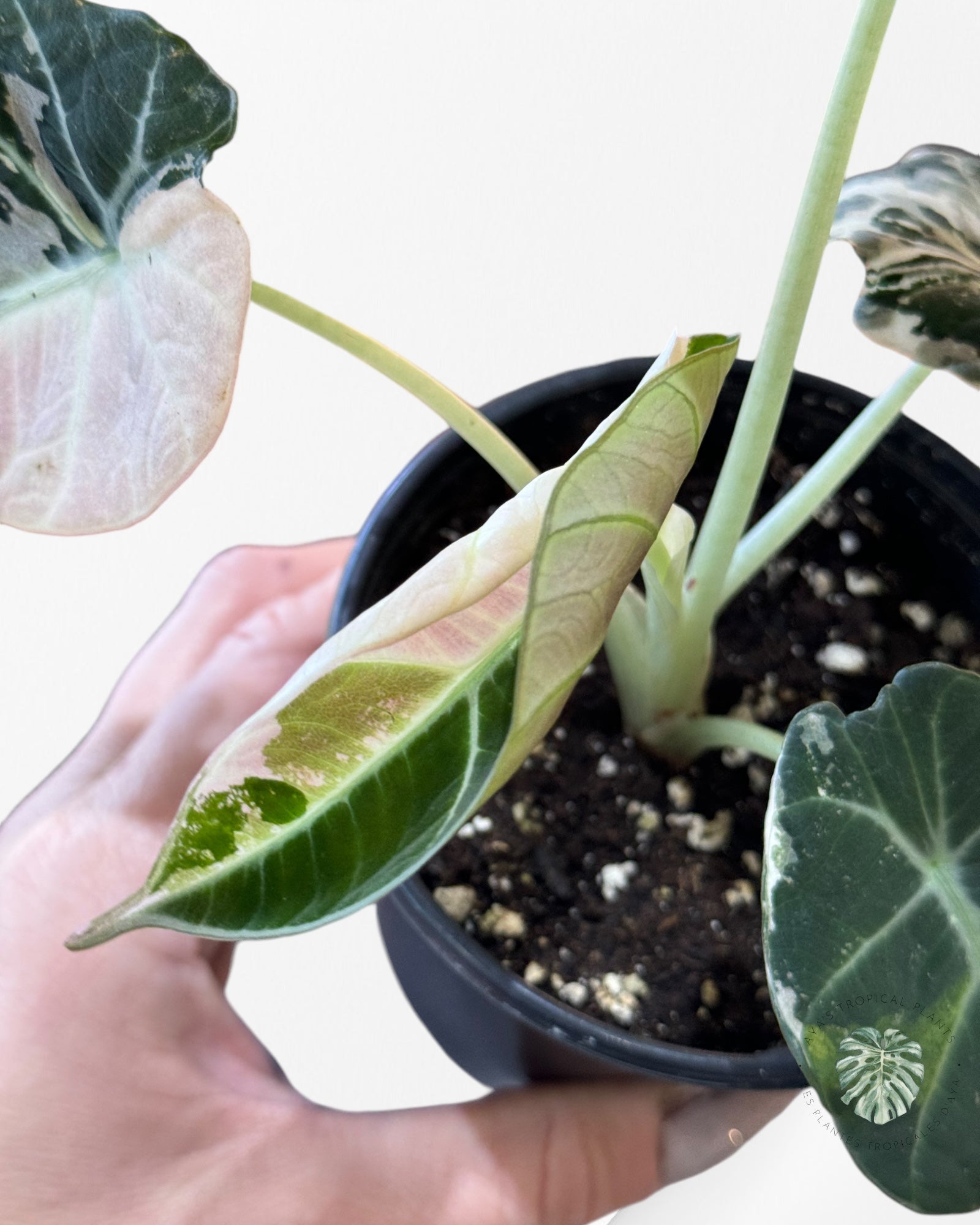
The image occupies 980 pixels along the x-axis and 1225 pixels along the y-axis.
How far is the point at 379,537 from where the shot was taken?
1.94 feet

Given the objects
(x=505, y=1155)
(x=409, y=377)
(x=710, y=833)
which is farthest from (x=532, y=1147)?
(x=409, y=377)

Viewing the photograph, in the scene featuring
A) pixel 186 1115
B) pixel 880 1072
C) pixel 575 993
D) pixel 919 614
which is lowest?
pixel 186 1115

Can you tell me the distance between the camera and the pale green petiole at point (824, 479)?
51 cm

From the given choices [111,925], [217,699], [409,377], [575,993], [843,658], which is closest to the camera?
[111,925]

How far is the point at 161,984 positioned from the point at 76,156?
0.51 m

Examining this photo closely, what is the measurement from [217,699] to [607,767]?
0.33 meters

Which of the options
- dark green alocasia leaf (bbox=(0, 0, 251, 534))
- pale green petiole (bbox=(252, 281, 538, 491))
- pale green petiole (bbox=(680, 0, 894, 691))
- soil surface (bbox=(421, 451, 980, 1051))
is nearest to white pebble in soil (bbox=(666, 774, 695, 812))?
soil surface (bbox=(421, 451, 980, 1051))

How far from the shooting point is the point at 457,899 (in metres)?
0.59

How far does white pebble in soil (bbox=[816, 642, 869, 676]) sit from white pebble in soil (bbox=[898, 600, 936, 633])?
4cm

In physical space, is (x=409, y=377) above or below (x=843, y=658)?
above

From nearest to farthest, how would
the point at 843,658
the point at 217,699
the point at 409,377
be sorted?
the point at 409,377 → the point at 843,658 → the point at 217,699

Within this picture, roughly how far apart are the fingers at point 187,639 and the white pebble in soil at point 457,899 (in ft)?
1.03


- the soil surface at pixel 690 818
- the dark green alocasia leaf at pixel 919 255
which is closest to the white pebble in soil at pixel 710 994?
the soil surface at pixel 690 818

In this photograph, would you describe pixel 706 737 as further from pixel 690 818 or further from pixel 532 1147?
pixel 532 1147
